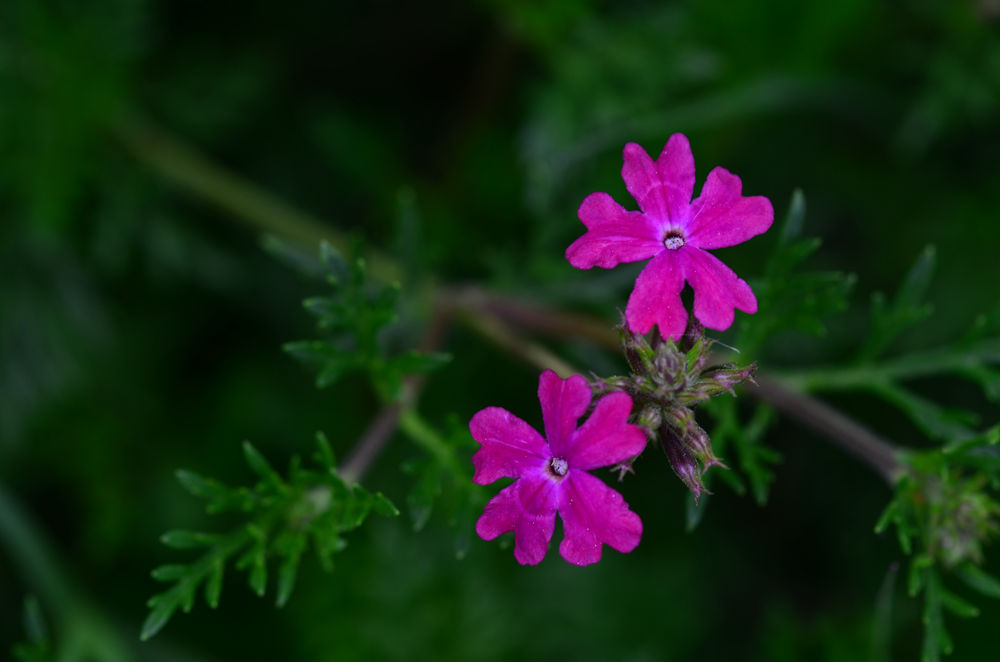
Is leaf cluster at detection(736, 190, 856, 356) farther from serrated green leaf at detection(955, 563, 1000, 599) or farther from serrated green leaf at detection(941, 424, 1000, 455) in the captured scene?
serrated green leaf at detection(955, 563, 1000, 599)

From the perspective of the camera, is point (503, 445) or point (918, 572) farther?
point (918, 572)

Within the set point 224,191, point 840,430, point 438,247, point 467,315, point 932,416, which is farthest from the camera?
point 224,191

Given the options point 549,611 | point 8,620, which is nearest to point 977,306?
point 549,611

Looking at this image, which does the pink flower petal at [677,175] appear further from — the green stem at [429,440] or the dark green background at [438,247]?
the dark green background at [438,247]

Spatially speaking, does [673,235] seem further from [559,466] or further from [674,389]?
[559,466]

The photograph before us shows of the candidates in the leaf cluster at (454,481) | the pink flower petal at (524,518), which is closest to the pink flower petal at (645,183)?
the pink flower petal at (524,518)

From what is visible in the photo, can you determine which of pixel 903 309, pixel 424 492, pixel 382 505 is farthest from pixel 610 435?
pixel 903 309

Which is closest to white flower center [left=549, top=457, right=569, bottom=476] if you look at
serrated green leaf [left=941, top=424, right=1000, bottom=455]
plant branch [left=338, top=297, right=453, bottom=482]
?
plant branch [left=338, top=297, right=453, bottom=482]
